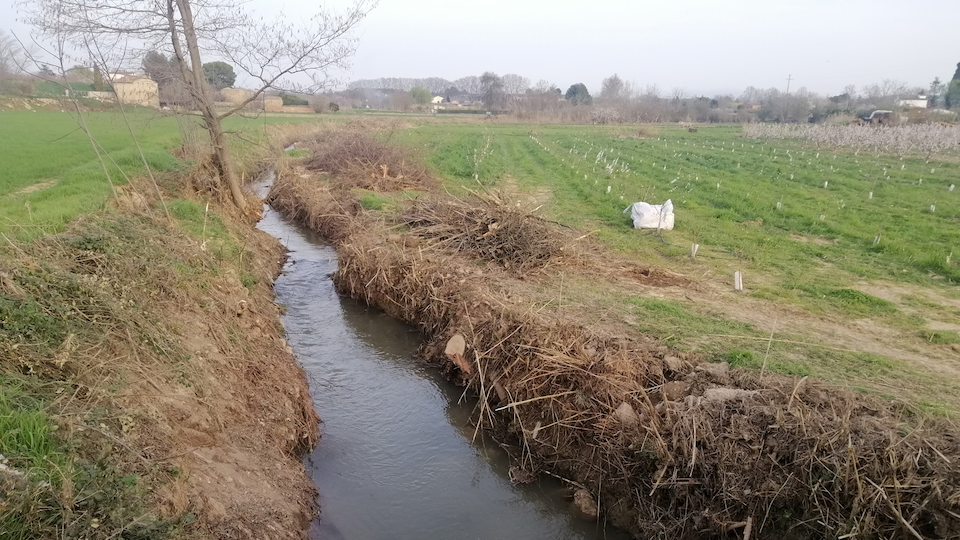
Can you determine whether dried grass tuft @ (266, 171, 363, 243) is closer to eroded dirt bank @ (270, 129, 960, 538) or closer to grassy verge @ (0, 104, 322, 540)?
grassy verge @ (0, 104, 322, 540)

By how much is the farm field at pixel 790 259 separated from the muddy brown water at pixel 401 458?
2423 millimetres

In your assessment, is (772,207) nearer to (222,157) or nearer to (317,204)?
(317,204)

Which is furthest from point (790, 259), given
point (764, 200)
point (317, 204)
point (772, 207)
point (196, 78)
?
point (196, 78)

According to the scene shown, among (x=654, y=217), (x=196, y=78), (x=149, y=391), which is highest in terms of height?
(x=196, y=78)

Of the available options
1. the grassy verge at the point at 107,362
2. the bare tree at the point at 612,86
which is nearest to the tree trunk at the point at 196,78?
the grassy verge at the point at 107,362

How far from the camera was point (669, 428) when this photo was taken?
5285 millimetres

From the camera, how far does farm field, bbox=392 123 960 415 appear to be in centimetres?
656

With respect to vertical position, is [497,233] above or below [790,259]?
above

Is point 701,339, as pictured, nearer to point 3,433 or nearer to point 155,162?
point 3,433

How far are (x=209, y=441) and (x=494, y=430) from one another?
326 cm

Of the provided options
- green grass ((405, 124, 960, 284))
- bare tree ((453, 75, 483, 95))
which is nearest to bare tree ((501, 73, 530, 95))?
bare tree ((453, 75, 483, 95))

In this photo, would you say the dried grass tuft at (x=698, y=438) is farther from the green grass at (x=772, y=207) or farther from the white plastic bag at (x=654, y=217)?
the white plastic bag at (x=654, y=217)

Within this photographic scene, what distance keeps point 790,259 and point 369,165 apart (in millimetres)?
13176

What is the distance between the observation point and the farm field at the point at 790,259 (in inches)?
258
